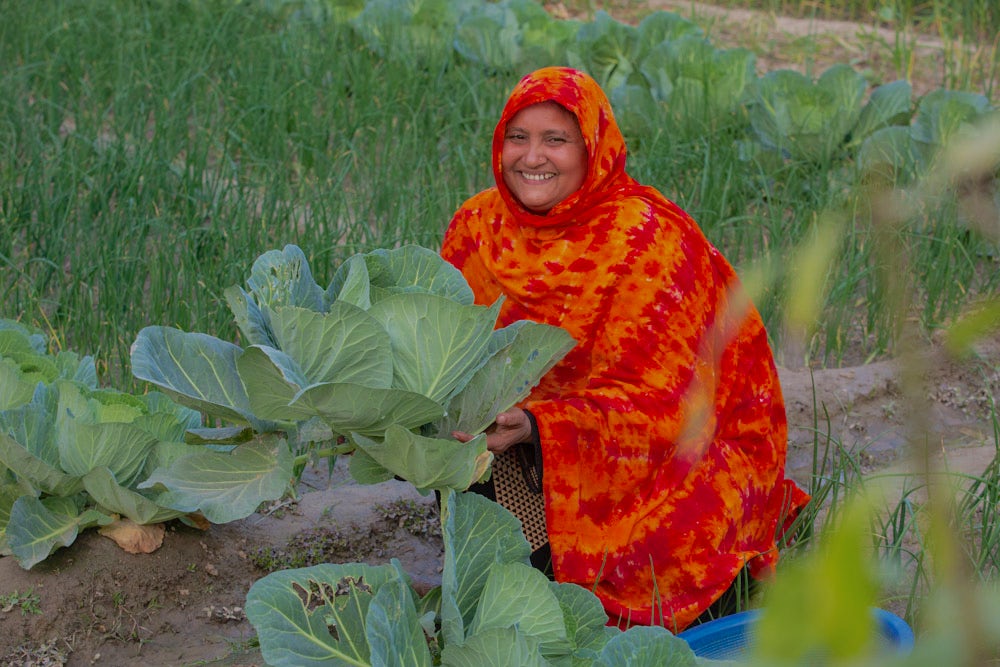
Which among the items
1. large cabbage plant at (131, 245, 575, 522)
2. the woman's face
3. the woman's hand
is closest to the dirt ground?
large cabbage plant at (131, 245, 575, 522)

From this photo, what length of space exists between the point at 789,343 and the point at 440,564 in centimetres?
124

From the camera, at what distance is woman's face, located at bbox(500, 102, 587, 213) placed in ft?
7.39

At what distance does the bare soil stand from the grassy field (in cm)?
24

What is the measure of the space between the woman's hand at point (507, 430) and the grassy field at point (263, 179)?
3.44 ft

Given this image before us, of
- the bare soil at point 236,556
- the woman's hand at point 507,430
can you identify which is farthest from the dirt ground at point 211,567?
the woman's hand at point 507,430

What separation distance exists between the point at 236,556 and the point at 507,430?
26.5 inches

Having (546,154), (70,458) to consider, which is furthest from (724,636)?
(70,458)

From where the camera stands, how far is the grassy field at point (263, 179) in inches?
125

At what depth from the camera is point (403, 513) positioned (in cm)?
266

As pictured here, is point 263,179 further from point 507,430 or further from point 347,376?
point 347,376

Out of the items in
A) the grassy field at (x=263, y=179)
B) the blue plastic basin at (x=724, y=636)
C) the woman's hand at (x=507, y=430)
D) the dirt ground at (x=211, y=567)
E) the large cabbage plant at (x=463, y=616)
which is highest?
the grassy field at (x=263, y=179)

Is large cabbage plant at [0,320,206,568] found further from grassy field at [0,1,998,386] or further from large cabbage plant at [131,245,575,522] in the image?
grassy field at [0,1,998,386]

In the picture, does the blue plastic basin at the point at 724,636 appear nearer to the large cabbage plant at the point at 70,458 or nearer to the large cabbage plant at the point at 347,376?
the large cabbage plant at the point at 347,376


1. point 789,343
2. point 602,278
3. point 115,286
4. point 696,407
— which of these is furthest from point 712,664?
point 115,286
